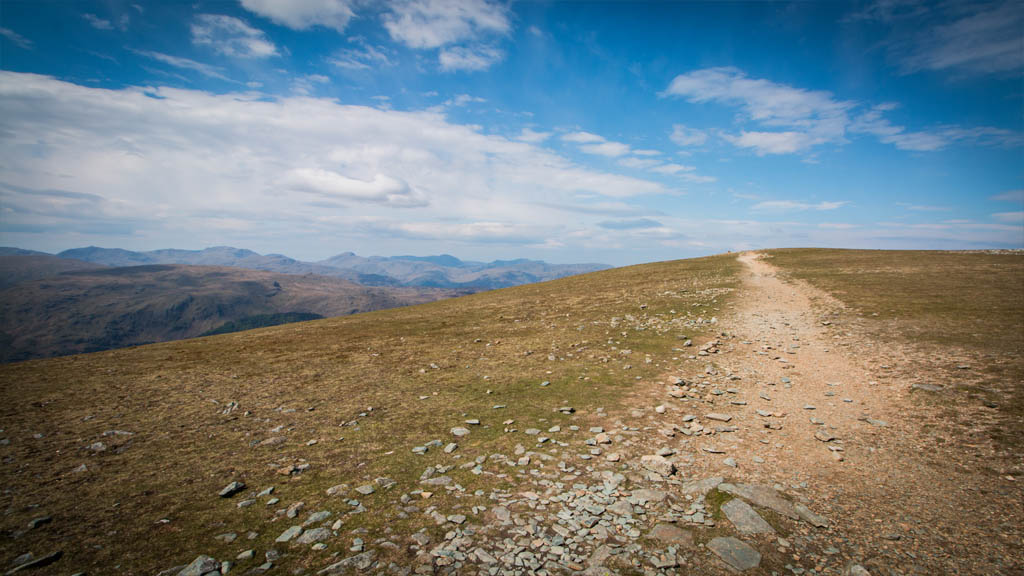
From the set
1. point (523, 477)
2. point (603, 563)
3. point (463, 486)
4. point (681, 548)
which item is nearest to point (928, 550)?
point (681, 548)

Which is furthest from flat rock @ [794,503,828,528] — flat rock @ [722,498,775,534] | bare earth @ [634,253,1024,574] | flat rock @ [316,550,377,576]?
flat rock @ [316,550,377,576]

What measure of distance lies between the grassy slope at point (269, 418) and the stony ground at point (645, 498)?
0.13 m

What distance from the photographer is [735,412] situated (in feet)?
39.9

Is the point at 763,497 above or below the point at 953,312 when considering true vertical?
below

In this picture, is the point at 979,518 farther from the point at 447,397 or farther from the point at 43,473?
the point at 43,473

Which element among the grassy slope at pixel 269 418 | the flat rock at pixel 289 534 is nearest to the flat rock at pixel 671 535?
the grassy slope at pixel 269 418

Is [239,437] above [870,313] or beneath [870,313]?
beneath

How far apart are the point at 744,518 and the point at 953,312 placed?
83.1ft

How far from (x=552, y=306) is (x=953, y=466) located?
25.7 metres

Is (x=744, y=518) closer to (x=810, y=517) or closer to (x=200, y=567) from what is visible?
(x=810, y=517)

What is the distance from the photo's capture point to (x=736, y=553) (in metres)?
6.39

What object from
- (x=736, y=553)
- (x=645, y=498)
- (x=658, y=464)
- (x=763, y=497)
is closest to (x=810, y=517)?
(x=763, y=497)

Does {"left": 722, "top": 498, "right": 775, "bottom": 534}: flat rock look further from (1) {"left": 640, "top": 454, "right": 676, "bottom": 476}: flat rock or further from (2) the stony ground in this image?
(1) {"left": 640, "top": 454, "right": 676, "bottom": 476}: flat rock

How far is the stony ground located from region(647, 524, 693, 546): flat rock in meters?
0.03
